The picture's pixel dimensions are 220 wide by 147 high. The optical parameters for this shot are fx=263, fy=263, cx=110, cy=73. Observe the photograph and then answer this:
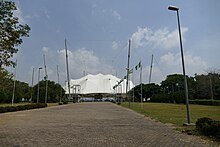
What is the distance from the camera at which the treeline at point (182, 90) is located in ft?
214

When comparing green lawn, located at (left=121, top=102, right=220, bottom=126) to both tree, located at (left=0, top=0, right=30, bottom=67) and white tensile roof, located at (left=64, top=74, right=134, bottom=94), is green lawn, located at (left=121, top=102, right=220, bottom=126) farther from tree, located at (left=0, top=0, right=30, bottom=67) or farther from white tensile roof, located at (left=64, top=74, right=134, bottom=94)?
white tensile roof, located at (left=64, top=74, right=134, bottom=94)

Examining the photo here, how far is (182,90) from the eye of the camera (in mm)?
76000

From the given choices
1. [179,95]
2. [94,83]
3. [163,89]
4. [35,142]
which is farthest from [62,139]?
[94,83]

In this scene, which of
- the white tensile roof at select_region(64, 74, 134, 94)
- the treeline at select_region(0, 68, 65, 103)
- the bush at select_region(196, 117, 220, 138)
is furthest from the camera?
the white tensile roof at select_region(64, 74, 134, 94)

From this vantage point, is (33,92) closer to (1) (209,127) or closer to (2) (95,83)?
(2) (95,83)

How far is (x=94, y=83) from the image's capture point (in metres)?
141

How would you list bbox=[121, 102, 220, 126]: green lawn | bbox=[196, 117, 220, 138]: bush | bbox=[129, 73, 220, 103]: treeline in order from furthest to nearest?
bbox=[129, 73, 220, 103]: treeline
bbox=[121, 102, 220, 126]: green lawn
bbox=[196, 117, 220, 138]: bush

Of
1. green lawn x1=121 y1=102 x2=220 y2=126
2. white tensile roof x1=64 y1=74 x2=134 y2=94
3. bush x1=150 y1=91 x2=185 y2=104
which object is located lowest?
green lawn x1=121 y1=102 x2=220 y2=126

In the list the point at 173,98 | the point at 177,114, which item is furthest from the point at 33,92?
the point at 177,114

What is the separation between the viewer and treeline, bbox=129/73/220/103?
65.4m

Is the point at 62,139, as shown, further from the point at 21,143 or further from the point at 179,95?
the point at 179,95

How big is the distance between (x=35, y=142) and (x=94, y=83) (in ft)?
432

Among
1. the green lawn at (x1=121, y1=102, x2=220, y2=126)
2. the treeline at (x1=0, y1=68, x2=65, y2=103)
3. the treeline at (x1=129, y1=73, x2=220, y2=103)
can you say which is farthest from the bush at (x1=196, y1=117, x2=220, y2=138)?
the treeline at (x1=0, y1=68, x2=65, y2=103)

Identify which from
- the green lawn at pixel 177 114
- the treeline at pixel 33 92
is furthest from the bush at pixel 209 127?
the treeline at pixel 33 92
